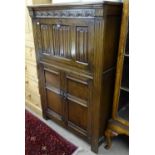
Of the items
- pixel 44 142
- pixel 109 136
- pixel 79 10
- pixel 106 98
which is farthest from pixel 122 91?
pixel 44 142

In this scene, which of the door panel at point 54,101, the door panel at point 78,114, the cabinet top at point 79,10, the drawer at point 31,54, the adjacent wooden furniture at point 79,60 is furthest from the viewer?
the drawer at point 31,54

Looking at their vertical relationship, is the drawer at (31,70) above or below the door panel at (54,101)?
above

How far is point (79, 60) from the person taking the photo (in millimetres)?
1502

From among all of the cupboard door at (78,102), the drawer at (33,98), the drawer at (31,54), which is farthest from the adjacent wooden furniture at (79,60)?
the drawer at (33,98)

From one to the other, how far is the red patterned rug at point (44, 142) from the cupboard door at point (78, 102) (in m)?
0.21

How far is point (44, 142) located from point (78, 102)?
2.10 feet

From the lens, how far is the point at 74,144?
1825 millimetres

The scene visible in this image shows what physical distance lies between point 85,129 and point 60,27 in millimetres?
1037

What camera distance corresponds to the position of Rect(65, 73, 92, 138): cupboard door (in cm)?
156

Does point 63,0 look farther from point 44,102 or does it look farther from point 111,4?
point 44,102

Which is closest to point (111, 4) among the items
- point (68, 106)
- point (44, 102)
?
point (68, 106)

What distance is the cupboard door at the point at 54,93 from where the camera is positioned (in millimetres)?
1817

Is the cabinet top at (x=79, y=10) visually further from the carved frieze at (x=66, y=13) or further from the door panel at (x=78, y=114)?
the door panel at (x=78, y=114)

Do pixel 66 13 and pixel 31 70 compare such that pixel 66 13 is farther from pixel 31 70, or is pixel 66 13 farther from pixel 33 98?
pixel 33 98
